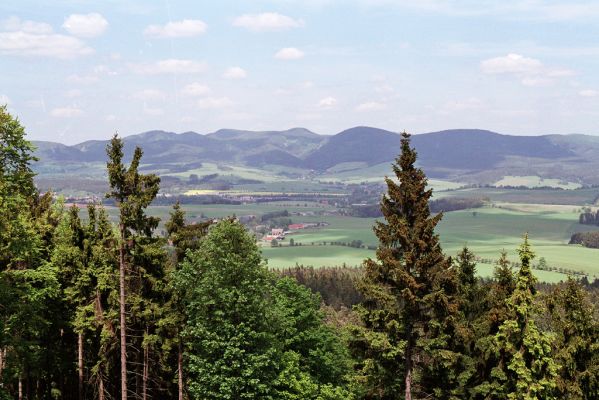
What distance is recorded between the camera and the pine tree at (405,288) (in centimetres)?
3369

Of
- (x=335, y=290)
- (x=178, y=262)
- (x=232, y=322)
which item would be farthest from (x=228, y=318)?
(x=335, y=290)

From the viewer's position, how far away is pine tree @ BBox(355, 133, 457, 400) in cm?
3369

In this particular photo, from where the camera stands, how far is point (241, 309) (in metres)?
37.0

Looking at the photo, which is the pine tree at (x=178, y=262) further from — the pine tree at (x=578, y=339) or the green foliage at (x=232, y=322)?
the pine tree at (x=578, y=339)

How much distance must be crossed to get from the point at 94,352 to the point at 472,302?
90.2ft

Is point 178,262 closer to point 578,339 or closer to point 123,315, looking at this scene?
point 123,315

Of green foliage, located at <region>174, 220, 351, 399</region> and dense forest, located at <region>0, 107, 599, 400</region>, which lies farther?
green foliage, located at <region>174, 220, 351, 399</region>

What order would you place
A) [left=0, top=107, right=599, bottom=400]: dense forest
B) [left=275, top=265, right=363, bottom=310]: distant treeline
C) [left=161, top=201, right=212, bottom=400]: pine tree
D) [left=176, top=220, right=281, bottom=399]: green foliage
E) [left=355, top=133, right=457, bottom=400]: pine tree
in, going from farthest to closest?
[left=275, top=265, right=363, bottom=310]: distant treeline → [left=161, top=201, right=212, bottom=400]: pine tree → [left=176, top=220, right=281, bottom=399]: green foliage → [left=0, top=107, right=599, bottom=400]: dense forest → [left=355, top=133, right=457, bottom=400]: pine tree

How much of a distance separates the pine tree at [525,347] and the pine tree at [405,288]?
3468mm

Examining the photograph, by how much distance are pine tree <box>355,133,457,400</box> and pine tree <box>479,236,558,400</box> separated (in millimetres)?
3468

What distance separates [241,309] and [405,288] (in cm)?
1027

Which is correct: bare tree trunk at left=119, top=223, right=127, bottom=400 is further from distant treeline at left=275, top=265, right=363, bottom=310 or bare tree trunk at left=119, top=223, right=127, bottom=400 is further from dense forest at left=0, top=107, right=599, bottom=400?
distant treeline at left=275, top=265, right=363, bottom=310

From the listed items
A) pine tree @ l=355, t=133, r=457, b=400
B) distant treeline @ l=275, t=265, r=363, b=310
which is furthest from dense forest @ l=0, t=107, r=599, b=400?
distant treeline @ l=275, t=265, r=363, b=310

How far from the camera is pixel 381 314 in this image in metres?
35.0
